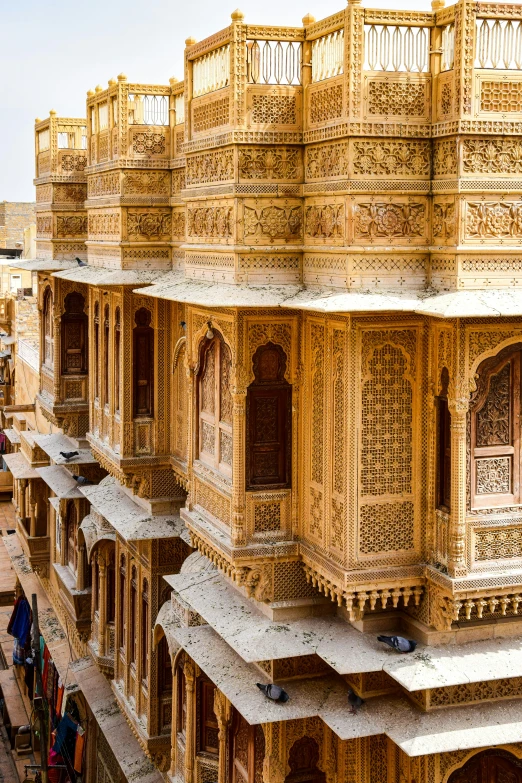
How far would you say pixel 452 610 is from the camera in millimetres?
7762

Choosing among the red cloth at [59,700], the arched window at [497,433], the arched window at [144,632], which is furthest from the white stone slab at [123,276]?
the red cloth at [59,700]

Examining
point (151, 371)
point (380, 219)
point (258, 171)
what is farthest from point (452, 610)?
point (151, 371)

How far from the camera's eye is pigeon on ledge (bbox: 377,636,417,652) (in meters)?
7.87

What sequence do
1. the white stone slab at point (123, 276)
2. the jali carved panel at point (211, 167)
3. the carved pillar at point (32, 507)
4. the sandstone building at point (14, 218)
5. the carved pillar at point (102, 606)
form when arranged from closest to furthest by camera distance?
the jali carved panel at point (211, 167) < the white stone slab at point (123, 276) < the carved pillar at point (102, 606) < the carved pillar at point (32, 507) < the sandstone building at point (14, 218)

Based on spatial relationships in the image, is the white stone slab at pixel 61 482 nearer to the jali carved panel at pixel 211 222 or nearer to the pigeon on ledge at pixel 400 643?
the jali carved panel at pixel 211 222

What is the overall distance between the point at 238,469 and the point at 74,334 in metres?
8.23

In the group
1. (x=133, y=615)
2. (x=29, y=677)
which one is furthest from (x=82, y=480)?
(x=29, y=677)

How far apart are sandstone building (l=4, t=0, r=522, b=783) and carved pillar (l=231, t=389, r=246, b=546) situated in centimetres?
2

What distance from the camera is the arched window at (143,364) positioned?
12664 millimetres

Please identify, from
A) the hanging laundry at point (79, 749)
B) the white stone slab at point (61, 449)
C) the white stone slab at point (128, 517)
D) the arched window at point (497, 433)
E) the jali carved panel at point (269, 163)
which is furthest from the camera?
the white stone slab at point (61, 449)

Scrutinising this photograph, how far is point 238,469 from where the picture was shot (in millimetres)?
8648

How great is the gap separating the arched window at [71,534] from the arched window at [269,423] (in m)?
8.79

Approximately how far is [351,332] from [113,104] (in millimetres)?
6349

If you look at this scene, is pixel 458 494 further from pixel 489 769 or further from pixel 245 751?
pixel 245 751
